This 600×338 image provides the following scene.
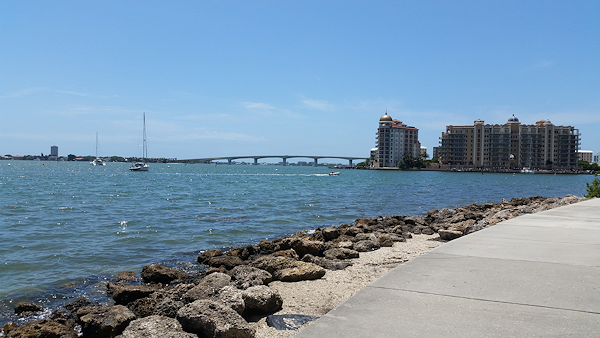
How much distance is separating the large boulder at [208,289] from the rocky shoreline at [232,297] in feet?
0.05

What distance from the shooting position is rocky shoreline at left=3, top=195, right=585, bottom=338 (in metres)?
5.31

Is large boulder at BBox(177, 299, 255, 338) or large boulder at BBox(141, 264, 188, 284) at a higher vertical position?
large boulder at BBox(177, 299, 255, 338)

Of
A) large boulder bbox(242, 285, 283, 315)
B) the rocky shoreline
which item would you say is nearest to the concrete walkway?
the rocky shoreline

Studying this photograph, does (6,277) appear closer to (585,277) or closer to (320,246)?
(320,246)

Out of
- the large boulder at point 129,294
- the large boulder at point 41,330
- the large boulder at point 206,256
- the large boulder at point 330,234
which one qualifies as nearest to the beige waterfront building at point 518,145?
the large boulder at point 330,234

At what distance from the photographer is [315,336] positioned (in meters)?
3.59

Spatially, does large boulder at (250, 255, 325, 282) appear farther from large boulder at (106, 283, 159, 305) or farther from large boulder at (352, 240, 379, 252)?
large boulder at (352, 240, 379, 252)

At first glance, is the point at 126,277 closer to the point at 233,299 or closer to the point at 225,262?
the point at 225,262

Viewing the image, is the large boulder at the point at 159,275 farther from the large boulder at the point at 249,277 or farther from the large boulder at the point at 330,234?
the large boulder at the point at 330,234

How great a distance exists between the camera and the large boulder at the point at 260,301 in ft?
20.6

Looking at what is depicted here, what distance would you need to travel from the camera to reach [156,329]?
16.6 feet

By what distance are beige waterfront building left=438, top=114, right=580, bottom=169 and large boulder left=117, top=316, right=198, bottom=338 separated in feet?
557

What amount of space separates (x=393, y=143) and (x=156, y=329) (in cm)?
18784

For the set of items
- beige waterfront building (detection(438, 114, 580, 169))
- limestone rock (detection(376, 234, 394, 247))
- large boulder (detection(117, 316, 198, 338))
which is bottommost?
limestone rock (detection(376, 234, 394, 247))
